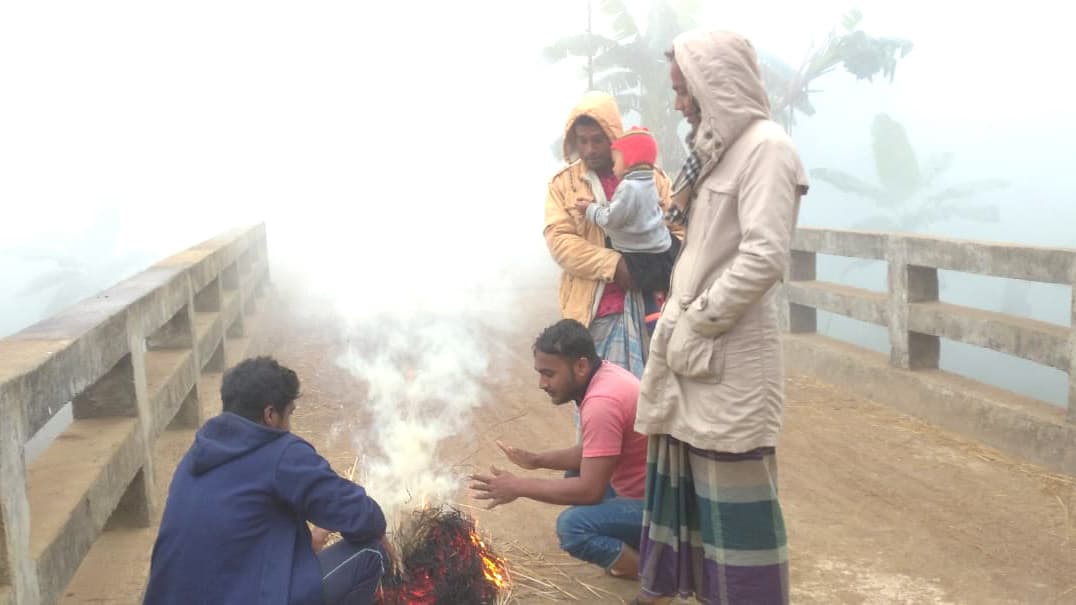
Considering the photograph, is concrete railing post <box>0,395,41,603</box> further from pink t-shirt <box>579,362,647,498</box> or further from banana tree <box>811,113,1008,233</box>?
banana tree <box>811,113,1008,233</box>

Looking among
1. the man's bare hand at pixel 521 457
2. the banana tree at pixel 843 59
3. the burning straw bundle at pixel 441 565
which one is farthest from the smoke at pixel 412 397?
the banana tree at pixel 843 59

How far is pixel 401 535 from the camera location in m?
3.85

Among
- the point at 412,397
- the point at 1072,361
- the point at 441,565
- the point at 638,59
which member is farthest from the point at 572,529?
the point at 638,59

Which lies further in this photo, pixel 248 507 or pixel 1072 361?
pixel 1072 361

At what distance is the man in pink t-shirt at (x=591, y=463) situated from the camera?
12.0ft

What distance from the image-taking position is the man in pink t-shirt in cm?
366

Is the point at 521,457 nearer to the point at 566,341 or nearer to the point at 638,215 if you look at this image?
the point at 566,341

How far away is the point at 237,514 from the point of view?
2.93 metres

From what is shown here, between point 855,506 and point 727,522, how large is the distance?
2.49 m

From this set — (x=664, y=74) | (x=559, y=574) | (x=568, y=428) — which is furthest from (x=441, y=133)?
(x=559, y=574)

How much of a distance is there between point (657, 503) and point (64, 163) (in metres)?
42.5

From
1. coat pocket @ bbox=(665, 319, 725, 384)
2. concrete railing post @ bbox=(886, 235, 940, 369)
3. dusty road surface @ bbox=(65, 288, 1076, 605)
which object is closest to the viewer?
coat pocket @ bbox=(665, 319, 725, 384)

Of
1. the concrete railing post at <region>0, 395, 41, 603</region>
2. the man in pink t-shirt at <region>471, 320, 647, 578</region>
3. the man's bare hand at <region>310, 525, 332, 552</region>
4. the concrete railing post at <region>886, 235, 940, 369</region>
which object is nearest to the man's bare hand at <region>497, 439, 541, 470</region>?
the man in pink t-shirt at <region>471, 320, 647, 578</region>

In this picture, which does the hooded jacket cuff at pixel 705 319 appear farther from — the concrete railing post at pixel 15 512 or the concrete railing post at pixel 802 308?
the concrete railing post at pixel 802 308
